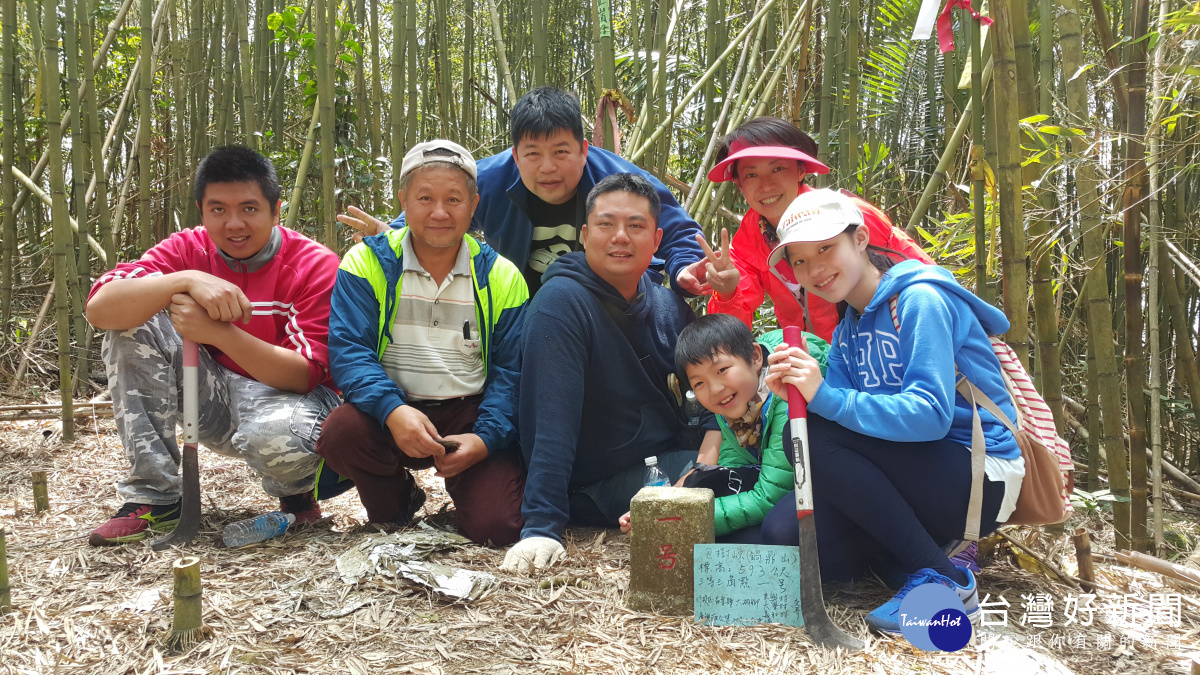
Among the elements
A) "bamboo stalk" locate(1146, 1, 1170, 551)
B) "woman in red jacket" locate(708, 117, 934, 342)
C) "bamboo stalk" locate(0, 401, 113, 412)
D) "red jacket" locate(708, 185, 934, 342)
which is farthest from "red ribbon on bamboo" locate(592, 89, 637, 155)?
"bamboo stalk" locate(0, 401, 113, 412)

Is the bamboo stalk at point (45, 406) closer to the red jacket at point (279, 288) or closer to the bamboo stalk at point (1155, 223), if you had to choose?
the red jacket at point (279, 288)

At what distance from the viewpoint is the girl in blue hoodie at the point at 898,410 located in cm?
150

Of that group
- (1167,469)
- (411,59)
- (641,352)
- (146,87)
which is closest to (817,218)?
(641,352)

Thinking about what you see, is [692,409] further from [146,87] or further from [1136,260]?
[146,87]

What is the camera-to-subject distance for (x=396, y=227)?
2.38 metres

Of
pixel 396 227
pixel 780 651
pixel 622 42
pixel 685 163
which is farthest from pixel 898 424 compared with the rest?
pixel 622 42

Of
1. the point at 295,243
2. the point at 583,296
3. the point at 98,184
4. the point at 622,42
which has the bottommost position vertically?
the point at 583,296

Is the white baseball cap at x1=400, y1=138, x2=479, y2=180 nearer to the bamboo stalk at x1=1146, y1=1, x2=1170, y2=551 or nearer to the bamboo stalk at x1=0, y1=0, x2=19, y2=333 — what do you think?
the bamboo stalk at x1=1146, y1=1, x2=1170, y2=551

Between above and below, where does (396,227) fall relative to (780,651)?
above

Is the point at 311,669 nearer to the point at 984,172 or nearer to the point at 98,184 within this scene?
the point at 984,172

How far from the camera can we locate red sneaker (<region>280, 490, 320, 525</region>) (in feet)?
7.39

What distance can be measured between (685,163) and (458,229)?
9.08 ft

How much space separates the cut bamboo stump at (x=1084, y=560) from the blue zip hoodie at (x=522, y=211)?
3.85 feet

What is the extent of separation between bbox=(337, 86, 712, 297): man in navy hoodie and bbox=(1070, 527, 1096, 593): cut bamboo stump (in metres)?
1.04
